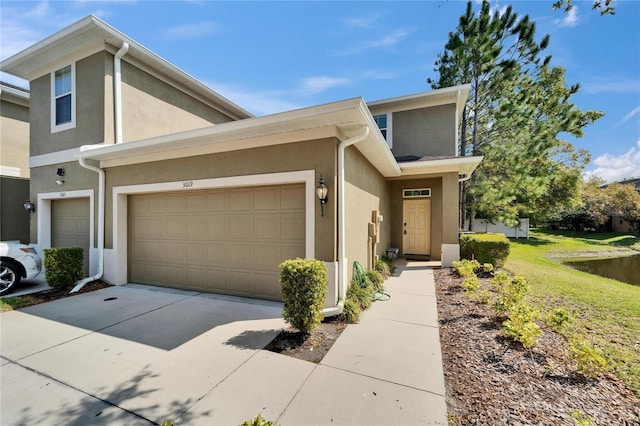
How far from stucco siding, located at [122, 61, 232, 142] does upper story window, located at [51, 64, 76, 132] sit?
154 cm

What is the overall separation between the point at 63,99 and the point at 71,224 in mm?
3640

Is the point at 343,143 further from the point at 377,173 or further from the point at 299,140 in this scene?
the point at 377,173

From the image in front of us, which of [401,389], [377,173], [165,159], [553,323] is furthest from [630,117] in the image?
[165,159]

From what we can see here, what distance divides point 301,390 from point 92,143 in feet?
26.6

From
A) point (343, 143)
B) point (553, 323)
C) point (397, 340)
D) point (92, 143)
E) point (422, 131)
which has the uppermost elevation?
point (422, 131)

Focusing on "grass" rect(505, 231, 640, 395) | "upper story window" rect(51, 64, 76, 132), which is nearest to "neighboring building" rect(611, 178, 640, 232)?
"grass" rect(505, 231, 640, 395)

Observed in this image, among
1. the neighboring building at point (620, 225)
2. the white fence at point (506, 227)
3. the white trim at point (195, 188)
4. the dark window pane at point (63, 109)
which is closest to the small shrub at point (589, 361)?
the white trim at point (195, 188)

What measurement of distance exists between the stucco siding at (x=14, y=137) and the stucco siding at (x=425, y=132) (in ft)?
44.8

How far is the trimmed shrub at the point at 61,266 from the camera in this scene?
5953 millimetres

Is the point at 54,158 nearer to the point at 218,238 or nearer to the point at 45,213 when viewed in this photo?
the point at 45,213

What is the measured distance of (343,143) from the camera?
4.54 metres

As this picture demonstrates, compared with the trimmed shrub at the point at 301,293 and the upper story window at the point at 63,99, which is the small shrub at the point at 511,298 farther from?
the upper story window at the point at 63,99

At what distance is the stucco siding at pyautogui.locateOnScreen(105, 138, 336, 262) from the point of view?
4.48 metres

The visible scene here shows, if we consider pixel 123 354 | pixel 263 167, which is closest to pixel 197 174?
pixel 263 167
